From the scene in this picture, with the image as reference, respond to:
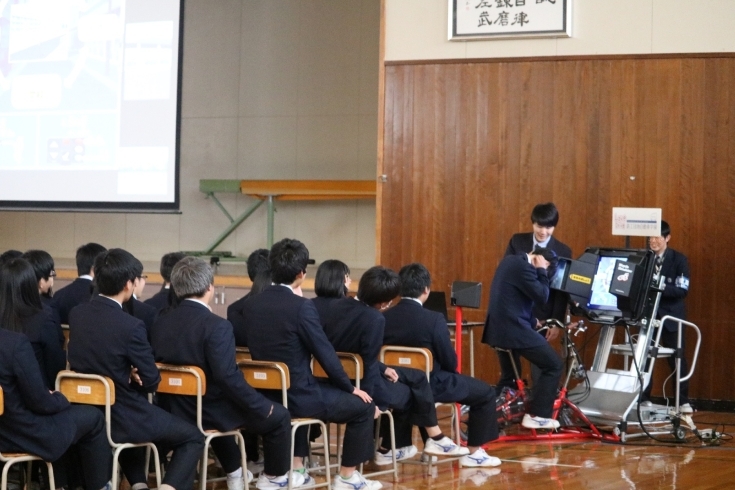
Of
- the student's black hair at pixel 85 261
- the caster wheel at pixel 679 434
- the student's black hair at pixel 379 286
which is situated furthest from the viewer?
the caster wheel at pixel 679 434

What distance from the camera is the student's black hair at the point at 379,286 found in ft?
14.8

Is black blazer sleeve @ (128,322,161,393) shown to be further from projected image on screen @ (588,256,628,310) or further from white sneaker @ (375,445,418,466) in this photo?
projected image on screen @ (588,256,628,310)

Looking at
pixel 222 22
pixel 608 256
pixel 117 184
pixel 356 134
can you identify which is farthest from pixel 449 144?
pixel 222 22

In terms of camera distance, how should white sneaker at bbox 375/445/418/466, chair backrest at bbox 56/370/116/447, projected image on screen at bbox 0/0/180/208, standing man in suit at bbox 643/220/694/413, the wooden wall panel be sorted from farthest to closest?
projected image on screen at bbox 0/0/180/208
the wooden wall panel
standing man in suit at bbox 643/220/694/413
white sneaker at bbox 375/445/418/466
chair backrest at bbox 56/370/116/447

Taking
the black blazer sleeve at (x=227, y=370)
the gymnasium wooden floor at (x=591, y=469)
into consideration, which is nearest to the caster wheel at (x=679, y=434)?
the gymnasium wooden floor at (x=591, y=469)

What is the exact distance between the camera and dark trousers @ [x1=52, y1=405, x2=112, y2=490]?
3.66 meters

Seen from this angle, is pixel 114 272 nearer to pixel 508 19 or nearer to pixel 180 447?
pixel 180 447

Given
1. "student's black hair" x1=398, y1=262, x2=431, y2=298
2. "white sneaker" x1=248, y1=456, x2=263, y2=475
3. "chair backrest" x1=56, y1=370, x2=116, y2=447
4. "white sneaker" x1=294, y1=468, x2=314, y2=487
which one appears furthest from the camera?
"student's black hair" x1=398, y1=262, x2=431, y2=298

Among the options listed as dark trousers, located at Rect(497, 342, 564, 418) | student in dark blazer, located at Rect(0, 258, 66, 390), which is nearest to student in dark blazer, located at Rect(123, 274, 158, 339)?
student in dark blazer, located at Rect(0, 258, 66, 390)

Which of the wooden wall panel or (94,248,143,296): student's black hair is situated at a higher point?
the wooden wall panel

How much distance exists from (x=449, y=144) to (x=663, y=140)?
5.36 ft

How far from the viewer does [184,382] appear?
12.7 feet

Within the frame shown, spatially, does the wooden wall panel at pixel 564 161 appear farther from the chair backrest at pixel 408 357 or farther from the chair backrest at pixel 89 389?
the chair backrest at pixel 89 389

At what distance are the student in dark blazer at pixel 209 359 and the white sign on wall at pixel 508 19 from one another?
13.5 ft
